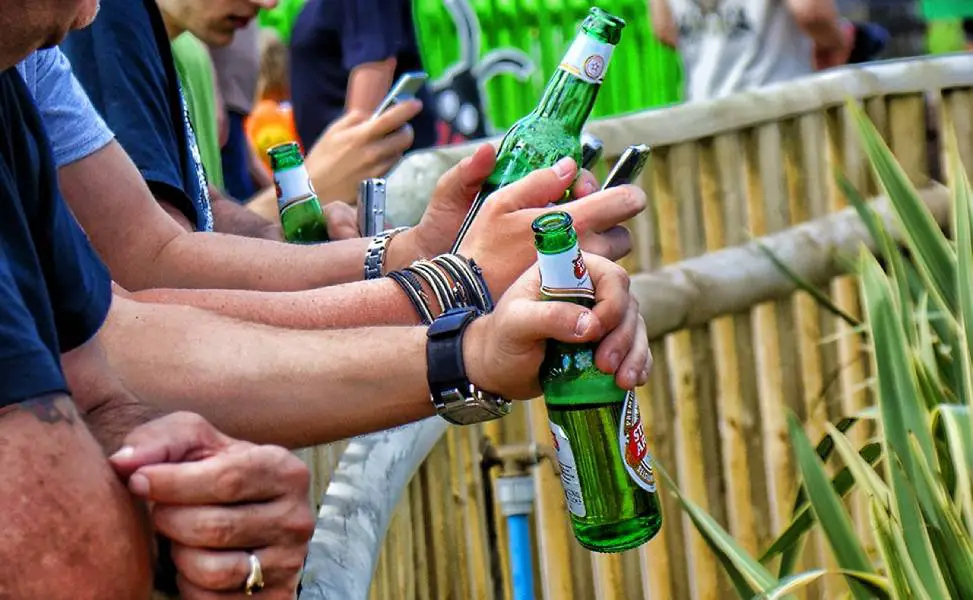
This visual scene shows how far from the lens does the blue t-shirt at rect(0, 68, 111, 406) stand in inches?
55.5

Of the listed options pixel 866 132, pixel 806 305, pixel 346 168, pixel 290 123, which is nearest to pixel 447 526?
pixel 346 168

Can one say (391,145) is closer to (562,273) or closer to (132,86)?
(132,86)

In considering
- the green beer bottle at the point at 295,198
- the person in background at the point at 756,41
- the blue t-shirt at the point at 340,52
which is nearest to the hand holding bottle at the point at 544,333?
the green beer bottle at the point at 295,198

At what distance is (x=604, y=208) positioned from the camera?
2291mm

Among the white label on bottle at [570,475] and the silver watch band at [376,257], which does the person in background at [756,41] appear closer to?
the silver watch band at [376,257]

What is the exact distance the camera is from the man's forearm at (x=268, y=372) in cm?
192

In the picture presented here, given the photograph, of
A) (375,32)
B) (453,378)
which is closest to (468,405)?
(453,378)

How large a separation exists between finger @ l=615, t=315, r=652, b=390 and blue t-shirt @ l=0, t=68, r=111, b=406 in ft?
2.00

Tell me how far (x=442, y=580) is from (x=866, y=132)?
1.32 metres

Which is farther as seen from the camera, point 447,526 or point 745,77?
point 745,77

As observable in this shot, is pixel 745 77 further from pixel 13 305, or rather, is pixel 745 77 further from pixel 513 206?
pixel 13 305

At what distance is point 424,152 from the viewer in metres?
3.08

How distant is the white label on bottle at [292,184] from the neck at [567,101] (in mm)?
433

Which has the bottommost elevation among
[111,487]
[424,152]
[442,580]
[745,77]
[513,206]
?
[442,580]
